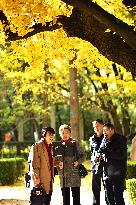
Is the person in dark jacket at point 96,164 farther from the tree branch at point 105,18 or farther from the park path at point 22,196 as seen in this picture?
the tree branch at point 105,18

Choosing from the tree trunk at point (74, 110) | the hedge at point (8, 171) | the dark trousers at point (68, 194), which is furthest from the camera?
the tree trunk at point (74, 110)

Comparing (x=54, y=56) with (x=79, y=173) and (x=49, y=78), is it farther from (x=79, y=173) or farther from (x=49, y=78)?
(x=49, y=78)

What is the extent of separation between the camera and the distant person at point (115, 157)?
9.84 metres

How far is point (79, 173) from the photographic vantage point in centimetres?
993

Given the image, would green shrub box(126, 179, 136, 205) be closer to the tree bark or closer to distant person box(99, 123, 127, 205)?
distant person box(99, 123, 127, 205)

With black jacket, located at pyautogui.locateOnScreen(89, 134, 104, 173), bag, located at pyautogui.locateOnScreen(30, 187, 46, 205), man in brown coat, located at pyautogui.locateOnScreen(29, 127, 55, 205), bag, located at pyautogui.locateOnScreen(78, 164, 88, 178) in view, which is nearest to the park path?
black jacket, located at pyautogui.locateOnScreen(89, 134, 104, 173)

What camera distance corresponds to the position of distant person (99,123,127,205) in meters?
9.84

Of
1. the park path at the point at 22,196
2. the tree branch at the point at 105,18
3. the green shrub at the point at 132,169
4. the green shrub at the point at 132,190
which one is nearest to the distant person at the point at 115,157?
the green shrub at the point at 132,190

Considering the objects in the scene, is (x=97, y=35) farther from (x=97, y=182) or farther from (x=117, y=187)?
(x=97, y=182)

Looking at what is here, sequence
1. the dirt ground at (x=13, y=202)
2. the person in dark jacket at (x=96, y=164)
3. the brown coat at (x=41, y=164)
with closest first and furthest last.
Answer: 1. the brown coat at (x=41, y=164)
2. the person in dark jacket at (x=96, y=164)
3. the dirt ground at (x=13, y=202)

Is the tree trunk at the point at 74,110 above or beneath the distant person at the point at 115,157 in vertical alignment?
above

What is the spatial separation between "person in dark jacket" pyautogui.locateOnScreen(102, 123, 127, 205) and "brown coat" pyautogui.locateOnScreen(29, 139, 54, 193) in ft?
5.28

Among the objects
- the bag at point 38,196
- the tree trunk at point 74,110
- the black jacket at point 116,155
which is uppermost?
the tree trunk at point 74,110

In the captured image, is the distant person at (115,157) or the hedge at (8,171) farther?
the hedge at (8,171)
